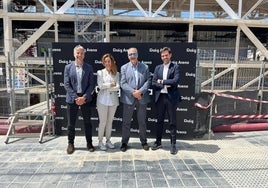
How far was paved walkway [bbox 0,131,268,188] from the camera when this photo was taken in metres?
3.75

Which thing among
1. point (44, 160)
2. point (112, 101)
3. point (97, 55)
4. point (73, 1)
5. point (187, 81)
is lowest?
point (44, 160)

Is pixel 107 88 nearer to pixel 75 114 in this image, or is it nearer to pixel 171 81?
pixel 75 114

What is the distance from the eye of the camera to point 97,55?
5.69 m

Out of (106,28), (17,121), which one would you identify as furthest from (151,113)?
(106,28)

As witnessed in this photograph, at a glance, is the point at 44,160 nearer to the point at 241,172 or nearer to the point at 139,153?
the point at 139,153

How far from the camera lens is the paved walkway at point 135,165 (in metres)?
3.75

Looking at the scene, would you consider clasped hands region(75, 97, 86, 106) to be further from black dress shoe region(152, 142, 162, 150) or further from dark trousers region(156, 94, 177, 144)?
black dress shoe region(152, 142, 162, 150)

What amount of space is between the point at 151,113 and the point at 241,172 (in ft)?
7.70

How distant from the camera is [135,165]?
4336 millimetres

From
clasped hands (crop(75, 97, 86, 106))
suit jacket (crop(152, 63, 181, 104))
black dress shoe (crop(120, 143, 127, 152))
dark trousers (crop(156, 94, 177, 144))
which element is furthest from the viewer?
black dress shoe (crop(120, 143, 127, 152))

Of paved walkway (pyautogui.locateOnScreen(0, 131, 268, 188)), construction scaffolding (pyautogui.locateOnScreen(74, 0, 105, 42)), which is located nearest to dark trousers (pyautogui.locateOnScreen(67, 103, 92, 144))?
paved walkway (pyautogui.locateOnScreen(0, 131, 268, 188))

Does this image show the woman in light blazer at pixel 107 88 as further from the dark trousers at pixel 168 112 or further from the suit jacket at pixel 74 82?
the dark trousers at pixel 168 112

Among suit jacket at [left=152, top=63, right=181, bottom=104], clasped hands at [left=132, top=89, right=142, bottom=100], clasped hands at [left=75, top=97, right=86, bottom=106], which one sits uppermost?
suit jacket at [left=152, top=63, right=181, bottom=104]

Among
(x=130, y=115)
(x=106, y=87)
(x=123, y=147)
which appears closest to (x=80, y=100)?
(x=106, y=87)
